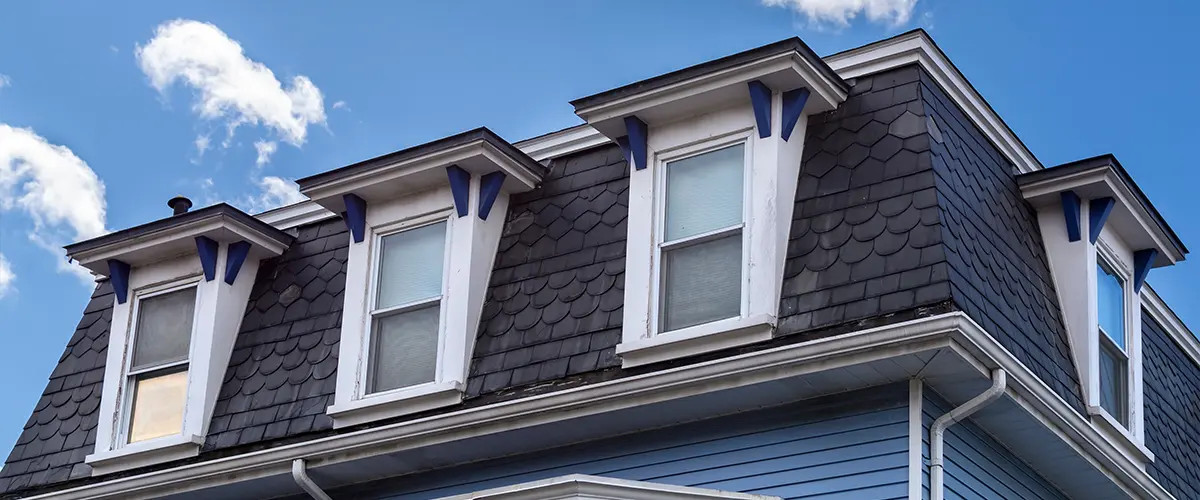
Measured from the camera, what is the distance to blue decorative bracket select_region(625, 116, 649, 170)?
45.3ft

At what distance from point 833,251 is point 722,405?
144 cm

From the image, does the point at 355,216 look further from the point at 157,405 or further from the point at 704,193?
the point at 704,193

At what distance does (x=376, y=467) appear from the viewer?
567 inches

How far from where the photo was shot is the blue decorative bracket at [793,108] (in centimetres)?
1325

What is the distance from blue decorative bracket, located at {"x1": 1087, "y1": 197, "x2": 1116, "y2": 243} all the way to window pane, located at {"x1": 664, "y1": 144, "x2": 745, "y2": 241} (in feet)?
10.0

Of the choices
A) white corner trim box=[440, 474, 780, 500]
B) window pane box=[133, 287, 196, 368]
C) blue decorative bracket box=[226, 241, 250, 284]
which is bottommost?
white corner trim box=[440, 474, 780, 500]

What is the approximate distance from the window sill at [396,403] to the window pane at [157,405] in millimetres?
2090

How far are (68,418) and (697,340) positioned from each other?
715 cm

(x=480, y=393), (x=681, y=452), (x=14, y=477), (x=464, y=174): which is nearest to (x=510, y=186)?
(x=464, y=174)

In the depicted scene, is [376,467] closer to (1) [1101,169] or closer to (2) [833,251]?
(2) [833,251]

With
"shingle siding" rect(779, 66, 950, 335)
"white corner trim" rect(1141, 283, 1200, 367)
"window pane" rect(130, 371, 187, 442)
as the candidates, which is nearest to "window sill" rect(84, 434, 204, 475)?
"window pane" rect(130, 371, 187, 442)

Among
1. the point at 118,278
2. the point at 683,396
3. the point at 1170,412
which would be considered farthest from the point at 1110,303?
the point at 118,278

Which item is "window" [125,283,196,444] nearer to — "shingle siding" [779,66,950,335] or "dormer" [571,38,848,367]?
"dormer" [571,38,848,367]

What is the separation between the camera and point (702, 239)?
13414 mm
